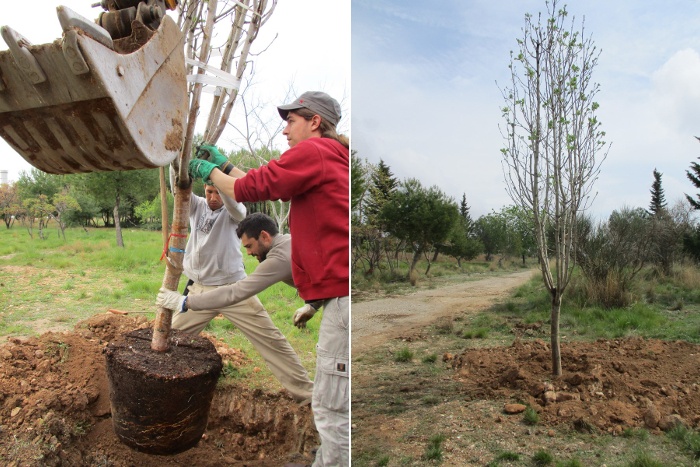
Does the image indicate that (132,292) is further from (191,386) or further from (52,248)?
(191,386)

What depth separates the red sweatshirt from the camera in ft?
5.38

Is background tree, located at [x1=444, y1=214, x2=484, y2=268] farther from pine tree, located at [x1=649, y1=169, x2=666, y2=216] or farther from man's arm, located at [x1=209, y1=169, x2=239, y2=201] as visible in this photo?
man's arm, located at [x1=209, y1=169, x2=239, y2=201]

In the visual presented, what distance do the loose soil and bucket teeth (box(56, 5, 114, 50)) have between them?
85.6 inches

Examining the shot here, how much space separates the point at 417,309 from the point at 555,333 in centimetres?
85

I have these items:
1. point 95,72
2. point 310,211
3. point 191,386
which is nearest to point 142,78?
point 95,72

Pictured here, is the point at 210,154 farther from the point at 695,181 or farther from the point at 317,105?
the point at 695,181

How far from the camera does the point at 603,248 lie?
3.08 meters

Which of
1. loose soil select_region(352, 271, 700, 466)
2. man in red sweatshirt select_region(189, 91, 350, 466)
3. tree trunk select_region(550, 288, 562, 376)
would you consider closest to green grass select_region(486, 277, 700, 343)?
loose soil select_region(352, 271, 700, 466)

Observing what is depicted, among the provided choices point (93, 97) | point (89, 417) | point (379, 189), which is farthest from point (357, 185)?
point (89, 417)

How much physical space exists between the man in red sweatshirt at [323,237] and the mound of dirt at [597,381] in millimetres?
1384

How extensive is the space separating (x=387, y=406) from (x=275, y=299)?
1.79 meters

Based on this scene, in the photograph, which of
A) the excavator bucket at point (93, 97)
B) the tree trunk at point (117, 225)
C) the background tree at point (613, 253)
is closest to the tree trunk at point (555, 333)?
the background tree at point (613, 253)

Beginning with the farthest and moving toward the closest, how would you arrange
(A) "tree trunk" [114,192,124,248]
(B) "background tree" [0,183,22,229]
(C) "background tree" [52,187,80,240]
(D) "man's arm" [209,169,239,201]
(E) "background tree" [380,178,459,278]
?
(A) "tree trunk" [114,192,124,248] → (C) "background tree" [52,187,80,240] → (B) "background tree" [0,183,22,229] → (E) "background tree" [380,178,459,278] → (D) "man's arm" [209,169,239,201]

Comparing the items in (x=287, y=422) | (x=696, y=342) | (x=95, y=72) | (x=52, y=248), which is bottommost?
(x=287, y=422)
